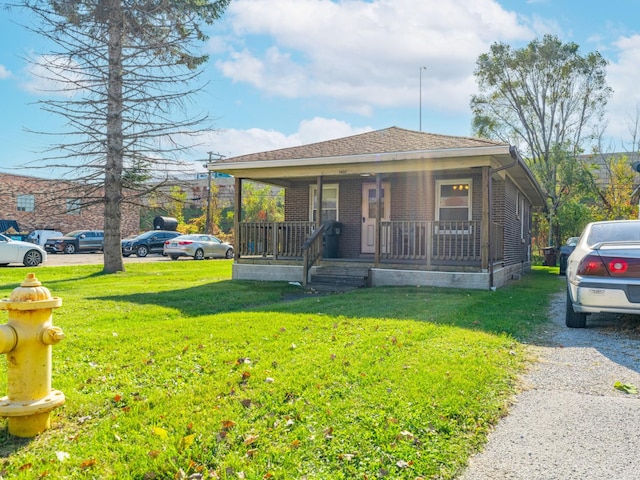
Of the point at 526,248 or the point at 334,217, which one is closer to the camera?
the point at 334,217

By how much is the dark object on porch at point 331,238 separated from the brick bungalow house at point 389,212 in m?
0.03

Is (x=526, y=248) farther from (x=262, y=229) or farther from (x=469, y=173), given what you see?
(x=262, y=229)

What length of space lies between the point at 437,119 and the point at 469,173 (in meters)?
15.7

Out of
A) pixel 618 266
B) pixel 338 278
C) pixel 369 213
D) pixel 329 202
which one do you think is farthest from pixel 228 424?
pixel 329 202

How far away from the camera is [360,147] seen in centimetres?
1197

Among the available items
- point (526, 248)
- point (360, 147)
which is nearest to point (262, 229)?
Answer: point (360, 147)

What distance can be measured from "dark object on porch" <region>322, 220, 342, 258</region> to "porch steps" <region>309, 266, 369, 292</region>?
1.14 m

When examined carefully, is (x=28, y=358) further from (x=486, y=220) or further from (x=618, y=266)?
(x=486, y=220)

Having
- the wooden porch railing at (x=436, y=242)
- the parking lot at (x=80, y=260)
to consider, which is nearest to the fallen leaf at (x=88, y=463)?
the wooden porch railing at (x=436, y=242)

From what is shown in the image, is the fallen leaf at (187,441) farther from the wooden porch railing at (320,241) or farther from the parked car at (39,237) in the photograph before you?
the parked car at (39,237)

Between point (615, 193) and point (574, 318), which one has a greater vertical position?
point (615, 193)

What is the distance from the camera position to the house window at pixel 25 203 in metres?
33.6

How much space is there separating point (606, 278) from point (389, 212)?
26.1ft

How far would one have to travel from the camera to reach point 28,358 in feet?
10.0
